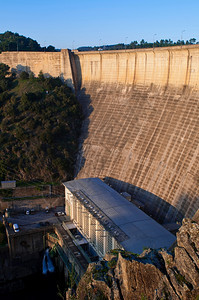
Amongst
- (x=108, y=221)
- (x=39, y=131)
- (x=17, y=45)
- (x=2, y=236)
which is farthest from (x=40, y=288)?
(x=17, y=45)

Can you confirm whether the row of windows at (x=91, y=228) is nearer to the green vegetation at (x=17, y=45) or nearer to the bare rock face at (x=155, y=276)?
the bare rock face at (x=155, y=276)

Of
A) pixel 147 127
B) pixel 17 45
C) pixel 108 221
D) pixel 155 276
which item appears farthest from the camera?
pixel 17 45

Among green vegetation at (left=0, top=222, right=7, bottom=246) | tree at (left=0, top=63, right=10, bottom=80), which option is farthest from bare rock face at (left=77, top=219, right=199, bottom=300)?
tree at (left=0, top=63, right=10, bottom=80)

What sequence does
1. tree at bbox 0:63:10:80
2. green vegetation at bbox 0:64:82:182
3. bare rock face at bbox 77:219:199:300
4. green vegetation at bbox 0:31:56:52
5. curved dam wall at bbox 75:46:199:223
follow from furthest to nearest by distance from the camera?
1. green vegetation at bbox 0:31:56:52
2. tree at bbox 0:63:10:80
3. green vegetation at bbox 0:64:82:182
4. curved dam wall at bbox 75:46:199:223
5. bare rock face at bbox 77:219:199:300

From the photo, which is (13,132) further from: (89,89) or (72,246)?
(72,246)

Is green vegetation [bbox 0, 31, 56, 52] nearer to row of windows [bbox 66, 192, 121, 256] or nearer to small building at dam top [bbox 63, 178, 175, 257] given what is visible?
small building at dam top [bbox 63, 178, 175, 257]

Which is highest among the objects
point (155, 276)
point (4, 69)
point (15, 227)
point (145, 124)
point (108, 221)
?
point (4, 69)

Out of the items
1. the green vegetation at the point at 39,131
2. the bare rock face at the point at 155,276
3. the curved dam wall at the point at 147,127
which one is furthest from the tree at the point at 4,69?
the bare rock face at the point at 155,276

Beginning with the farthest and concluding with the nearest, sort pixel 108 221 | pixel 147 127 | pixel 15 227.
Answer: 1. pixel 147 127
2. pixel 15 227
3. pixel 108 221

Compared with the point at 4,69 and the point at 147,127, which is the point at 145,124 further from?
the point at 4,69
